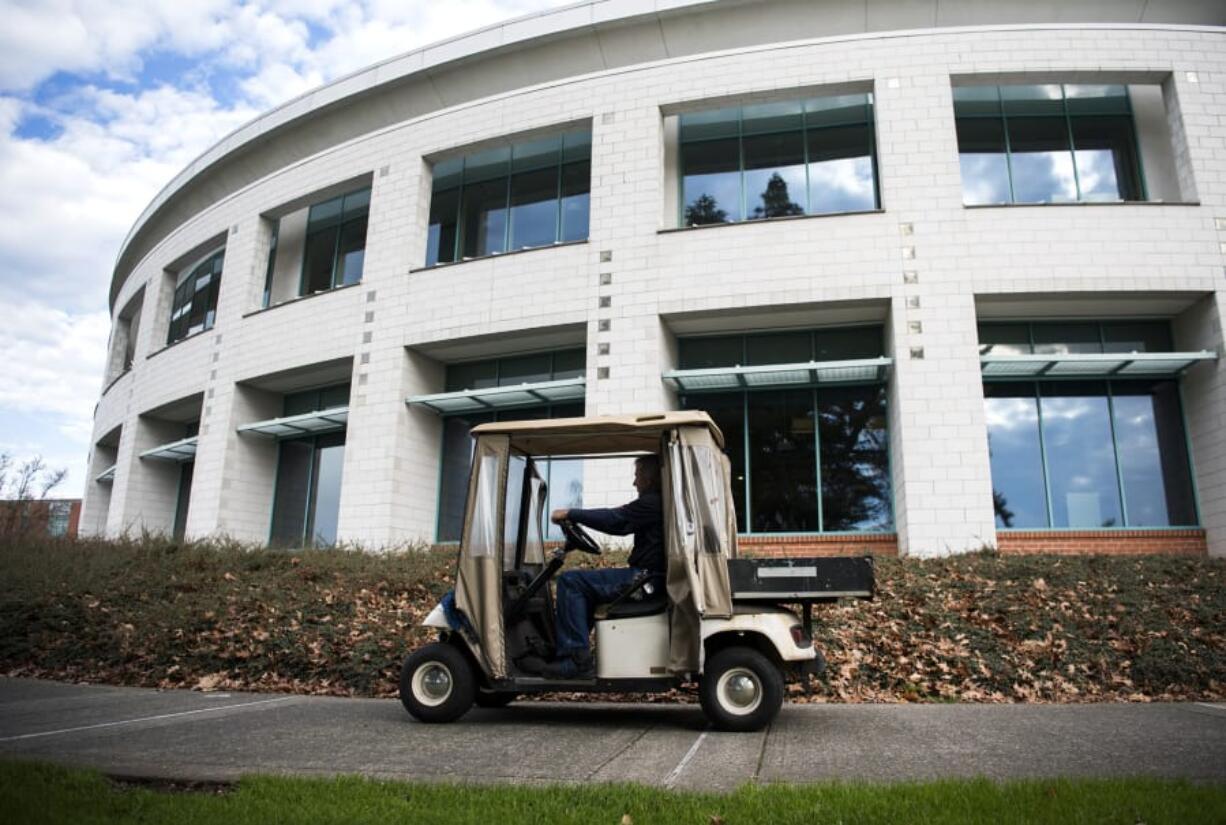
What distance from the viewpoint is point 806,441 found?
51.9 feet

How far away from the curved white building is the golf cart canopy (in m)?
5.83

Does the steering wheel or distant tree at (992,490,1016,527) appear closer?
the steering wheel

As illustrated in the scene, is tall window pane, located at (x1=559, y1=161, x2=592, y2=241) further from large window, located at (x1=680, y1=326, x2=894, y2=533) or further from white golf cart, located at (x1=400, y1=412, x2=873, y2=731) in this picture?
white golf cart, located at (x1=400, y1=412, x2=873, y2=731)

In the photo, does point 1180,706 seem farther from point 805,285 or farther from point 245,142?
point 245,142

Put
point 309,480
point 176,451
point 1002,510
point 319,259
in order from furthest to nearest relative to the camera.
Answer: point 176,451
point 319,259
point 309,480
point 1002,510

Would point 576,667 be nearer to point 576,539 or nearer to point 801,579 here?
point 576,539

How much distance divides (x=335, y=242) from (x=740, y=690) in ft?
60.0

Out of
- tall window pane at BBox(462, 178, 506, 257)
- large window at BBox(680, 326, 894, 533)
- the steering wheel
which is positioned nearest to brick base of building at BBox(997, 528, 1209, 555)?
large window at BBox(680, 326, 894, 533)

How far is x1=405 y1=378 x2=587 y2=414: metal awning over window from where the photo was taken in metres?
16.5

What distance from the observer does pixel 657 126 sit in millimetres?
16750

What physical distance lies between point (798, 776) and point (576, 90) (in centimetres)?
1577

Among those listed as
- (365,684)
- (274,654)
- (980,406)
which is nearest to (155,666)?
(274,654)

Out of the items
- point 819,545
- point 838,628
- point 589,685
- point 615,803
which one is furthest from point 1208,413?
point 615,803

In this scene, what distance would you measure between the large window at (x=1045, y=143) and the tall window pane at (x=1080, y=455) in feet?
12.5
